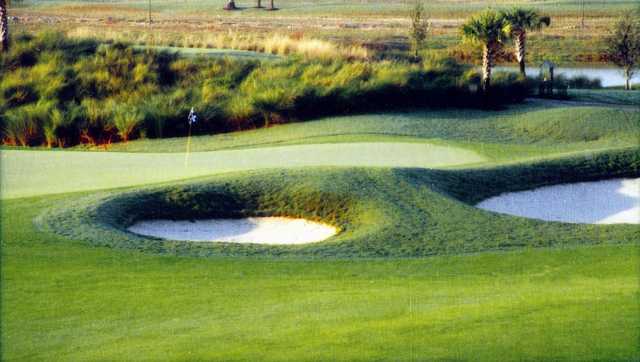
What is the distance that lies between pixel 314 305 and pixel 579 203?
8.79m

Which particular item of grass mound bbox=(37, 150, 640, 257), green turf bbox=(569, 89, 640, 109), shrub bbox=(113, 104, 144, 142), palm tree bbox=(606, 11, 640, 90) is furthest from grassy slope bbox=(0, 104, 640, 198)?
palm tree bbox=(606, 11, 640, 90)

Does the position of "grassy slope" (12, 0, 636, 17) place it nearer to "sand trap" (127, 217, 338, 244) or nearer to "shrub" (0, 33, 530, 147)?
"shrub" (0, 33, 530, 147)

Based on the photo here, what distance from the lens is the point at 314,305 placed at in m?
9.08

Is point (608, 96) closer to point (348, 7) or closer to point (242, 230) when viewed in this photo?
point (242, 230)

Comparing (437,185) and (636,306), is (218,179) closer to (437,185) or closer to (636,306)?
(437,185)

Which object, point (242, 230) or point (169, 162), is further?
point (169, 162)

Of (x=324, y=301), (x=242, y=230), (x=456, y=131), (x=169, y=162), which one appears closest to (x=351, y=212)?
(x=242, y=230)

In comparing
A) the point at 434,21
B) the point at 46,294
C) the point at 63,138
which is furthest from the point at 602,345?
the point at 434,21

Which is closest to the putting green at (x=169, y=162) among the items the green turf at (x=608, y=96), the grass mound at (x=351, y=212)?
the grass mound at (x=351, y=212)

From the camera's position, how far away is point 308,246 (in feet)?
42.0

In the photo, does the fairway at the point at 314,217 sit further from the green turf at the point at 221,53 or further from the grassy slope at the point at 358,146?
the green turf at the point at 221,53

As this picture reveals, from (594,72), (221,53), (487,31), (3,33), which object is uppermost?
(3,33)

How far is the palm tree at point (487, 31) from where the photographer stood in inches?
1334

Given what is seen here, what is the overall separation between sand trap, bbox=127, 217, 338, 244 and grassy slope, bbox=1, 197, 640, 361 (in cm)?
211
